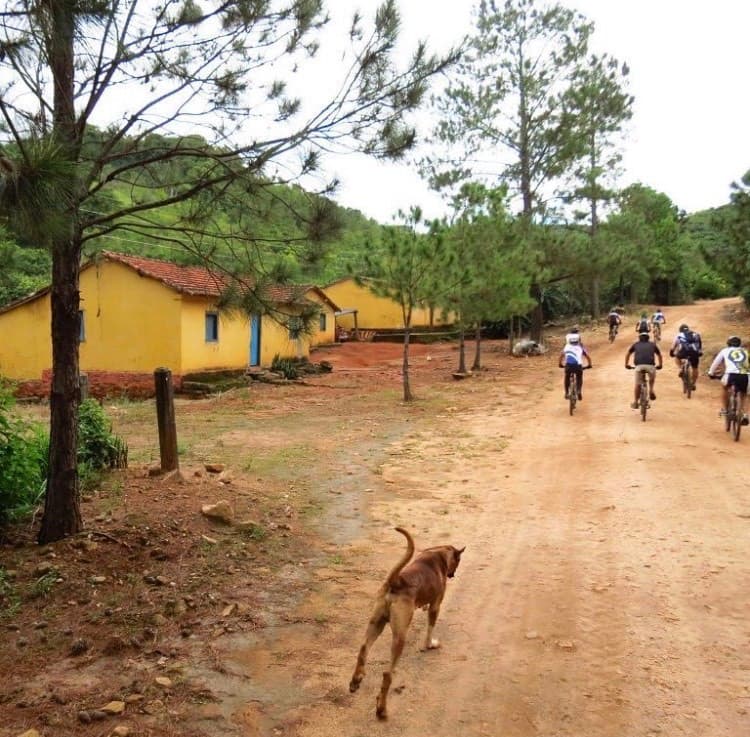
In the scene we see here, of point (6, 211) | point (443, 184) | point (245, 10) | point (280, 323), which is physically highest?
point (443, 184)

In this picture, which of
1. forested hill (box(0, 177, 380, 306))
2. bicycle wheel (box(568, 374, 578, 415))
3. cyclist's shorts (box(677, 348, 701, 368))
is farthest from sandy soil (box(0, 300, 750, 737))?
cyclist's shorts (box(677, 348, 701, 368))

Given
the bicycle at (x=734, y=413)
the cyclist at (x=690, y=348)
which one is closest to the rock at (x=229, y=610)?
the bicycle at (x=734, y=413)

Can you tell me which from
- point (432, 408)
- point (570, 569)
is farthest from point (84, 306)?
point (570, 569)

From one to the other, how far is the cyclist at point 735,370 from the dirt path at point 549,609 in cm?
132

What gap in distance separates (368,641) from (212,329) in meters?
20.1

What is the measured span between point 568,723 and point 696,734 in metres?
0.57

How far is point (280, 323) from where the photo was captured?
Answer: 6.26 m

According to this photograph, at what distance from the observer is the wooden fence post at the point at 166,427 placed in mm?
8344

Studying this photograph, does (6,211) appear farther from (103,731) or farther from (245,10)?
(245,10)

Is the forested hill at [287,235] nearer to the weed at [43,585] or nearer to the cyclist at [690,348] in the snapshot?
the weed at [43,585]

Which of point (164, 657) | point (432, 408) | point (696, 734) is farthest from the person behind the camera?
point (432, 408)

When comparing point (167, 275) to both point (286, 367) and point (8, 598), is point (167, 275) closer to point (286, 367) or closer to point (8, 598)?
point (286, 367)

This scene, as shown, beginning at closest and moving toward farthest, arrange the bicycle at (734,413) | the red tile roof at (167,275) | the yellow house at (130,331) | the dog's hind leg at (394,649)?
1. the dog's hind leg at (394,649)
2. the bicycle at (734,413)
3. the red tile roof at (167,275)
4. the yellow house at (130,331)

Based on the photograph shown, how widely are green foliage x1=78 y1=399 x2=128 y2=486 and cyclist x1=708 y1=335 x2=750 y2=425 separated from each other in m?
8.68
